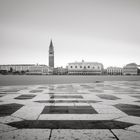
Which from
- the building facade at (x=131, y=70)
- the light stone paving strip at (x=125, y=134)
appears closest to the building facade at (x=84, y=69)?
the building facade at (x=131, y=70)

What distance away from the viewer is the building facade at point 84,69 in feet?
581

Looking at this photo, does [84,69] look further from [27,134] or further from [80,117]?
[27,134]

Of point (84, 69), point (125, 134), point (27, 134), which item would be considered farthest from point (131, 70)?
point (27, 134)

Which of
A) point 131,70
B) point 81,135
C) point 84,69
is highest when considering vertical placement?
point 84,69

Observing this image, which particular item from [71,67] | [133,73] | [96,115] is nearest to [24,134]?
[96,115]

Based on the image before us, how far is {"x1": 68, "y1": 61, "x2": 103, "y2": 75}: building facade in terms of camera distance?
177 meters

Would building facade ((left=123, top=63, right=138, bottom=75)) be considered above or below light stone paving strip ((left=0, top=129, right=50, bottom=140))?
above

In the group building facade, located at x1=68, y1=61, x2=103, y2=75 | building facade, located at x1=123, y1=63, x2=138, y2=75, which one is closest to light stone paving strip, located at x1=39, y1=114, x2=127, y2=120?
building facade, located at x1=68, y1=61, x2=103, y2=75

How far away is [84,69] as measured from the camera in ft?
582

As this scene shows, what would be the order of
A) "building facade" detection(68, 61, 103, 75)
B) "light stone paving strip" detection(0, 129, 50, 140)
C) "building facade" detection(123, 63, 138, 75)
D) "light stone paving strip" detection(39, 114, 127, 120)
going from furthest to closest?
"building facade" detection(123, 63, 138, 75) → "building facade" detection(68, 61, 103, 75) → "light stone paving strip" detection(39, 114, 127, 120) → "light stone paving strip" detection(0, 129, 50, 140)

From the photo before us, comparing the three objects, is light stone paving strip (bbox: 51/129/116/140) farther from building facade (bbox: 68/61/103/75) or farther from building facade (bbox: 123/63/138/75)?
building facade (bbox: 123/63/138/75)

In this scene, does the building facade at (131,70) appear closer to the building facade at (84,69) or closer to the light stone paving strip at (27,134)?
the building facade at (84,69)

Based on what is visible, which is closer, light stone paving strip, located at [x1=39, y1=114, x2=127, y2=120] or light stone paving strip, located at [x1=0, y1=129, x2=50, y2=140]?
light stone paving strip, located at [x1=0, y1=129, x2=50, y2=140]

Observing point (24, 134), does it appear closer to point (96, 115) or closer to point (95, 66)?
point (96, 115)
